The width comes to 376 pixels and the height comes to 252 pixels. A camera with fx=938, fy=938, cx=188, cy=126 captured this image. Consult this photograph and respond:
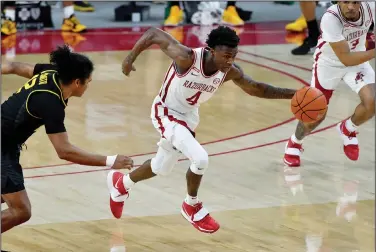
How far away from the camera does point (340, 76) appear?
9.33m

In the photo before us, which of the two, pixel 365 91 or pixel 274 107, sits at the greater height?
pixel 365 91

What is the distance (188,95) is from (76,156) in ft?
4.93

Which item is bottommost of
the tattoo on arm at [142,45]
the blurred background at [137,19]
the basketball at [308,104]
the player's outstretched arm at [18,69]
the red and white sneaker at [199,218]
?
the blurred background at [137,19]

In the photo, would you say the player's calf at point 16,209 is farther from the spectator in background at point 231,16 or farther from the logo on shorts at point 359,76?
the spectator in background at point 231,16

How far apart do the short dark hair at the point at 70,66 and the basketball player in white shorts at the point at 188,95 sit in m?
0.98

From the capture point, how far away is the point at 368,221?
25.6ft

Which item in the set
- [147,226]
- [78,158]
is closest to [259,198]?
[147,226]

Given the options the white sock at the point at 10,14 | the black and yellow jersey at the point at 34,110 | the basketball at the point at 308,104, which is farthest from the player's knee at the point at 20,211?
the white sock at the point at 10,14

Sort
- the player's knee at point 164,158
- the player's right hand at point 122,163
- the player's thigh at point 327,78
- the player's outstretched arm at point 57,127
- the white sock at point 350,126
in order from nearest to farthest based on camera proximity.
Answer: the player's outstretched arm at point 57,127 < the player's right hand at point 122,163 < the player's knee at point 164,158 < the player's thigh at point 327,78 < the white sock at point 350,126

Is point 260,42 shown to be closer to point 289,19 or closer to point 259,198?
point 289,19

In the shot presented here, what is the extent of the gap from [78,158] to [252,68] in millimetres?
7834

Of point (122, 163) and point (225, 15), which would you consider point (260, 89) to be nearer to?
point (122, 163)

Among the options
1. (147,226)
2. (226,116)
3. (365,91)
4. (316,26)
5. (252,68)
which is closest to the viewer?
(147,226)

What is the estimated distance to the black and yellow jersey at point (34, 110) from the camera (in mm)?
6309
